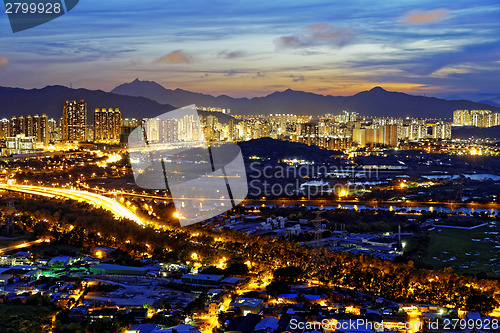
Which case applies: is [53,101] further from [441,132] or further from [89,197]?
[89,197]

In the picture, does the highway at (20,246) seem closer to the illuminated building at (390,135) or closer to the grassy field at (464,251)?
the grassy field at (464,251)

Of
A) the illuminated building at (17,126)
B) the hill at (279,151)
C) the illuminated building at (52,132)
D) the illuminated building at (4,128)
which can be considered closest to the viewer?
the hill at (279,151)

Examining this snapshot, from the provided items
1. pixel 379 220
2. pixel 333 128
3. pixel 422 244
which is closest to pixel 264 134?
pixel 333 128

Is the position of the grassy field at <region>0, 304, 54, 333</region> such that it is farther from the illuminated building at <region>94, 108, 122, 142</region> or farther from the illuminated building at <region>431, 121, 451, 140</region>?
the illuminated building at <region>431, 121, 451, 140</region>

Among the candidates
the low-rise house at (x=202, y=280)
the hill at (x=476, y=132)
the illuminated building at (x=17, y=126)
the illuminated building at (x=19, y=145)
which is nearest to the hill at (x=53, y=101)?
the illuminated building at (x=17, y=126)

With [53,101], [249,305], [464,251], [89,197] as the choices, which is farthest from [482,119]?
[249,305]

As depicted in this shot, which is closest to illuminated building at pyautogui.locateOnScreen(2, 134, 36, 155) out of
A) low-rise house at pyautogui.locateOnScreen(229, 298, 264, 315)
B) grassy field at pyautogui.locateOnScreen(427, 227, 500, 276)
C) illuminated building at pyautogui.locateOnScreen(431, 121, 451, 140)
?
grassy field at pyautogui.locateOnScreen(427, 227, 500, 276)
